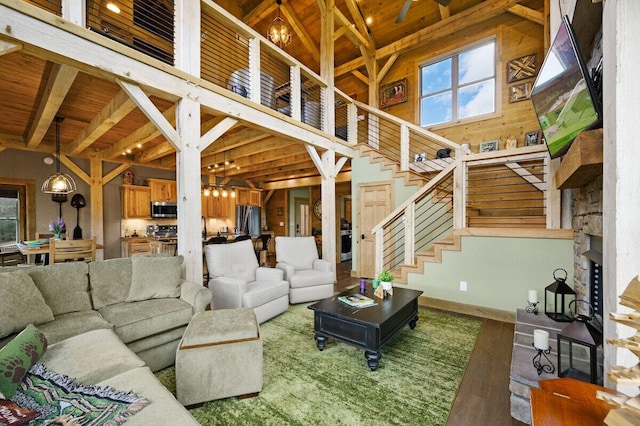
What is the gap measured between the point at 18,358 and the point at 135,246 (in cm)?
570

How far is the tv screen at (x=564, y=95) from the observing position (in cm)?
155

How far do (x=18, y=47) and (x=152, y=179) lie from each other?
5.30m

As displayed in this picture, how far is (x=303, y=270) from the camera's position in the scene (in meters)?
4.35

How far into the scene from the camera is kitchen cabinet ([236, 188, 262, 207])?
8.68 m

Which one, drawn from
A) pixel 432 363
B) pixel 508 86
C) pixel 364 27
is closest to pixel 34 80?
pixel 432 363

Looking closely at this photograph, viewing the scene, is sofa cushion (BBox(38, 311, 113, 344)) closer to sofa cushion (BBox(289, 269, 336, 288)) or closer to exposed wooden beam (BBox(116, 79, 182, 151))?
exposed wooden beam (BBox(116, 79, 182, 151))

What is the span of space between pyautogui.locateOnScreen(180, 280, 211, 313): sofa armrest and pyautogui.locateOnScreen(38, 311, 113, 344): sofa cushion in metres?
0.62

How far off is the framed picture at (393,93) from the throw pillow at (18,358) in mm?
6656

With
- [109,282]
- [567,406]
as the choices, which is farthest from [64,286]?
[567,406]

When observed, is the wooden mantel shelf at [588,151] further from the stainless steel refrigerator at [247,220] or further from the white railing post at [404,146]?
the stainless steel refrigerator at [247,220]

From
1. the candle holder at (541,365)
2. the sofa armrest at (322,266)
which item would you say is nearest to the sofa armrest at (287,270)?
the sofa armrest at (322,266)

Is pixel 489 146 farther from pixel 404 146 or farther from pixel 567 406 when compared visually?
pixel 567 406

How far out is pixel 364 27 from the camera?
19.1 feet

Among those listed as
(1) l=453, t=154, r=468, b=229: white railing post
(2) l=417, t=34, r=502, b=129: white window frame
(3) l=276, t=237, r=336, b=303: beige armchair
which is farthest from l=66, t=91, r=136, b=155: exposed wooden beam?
(2) l=417, t=34, r=502, b=129: white window frame
